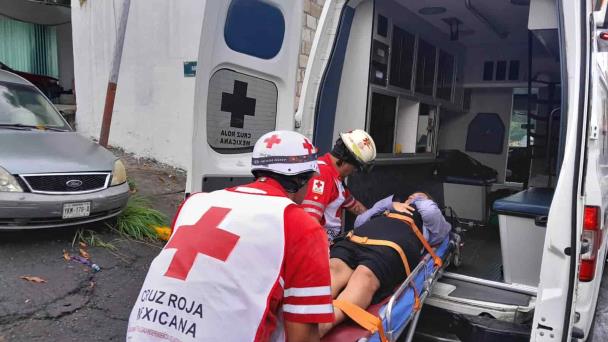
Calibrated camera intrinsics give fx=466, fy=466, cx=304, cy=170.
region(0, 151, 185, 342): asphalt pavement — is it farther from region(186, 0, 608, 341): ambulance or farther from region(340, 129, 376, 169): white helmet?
region(340, 129, 376, 169): white helmet

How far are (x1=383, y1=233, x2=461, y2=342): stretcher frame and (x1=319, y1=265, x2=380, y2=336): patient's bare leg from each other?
17 centimetres

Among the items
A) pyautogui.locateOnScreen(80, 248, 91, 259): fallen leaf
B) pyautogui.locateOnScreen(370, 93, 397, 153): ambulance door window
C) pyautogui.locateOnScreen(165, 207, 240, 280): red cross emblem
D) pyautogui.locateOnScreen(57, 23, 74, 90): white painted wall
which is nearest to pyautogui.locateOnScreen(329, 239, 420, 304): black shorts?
pyautogui.locateOnScreen(165, 207, 240, 280): red cross emblem

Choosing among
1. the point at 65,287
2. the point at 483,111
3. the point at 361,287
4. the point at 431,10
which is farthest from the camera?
the point at 483,111

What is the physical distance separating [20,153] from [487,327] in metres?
4.16

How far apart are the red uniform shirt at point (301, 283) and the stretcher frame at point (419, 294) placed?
862 millimetres

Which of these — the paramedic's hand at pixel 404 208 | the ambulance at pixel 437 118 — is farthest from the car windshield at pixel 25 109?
the paramedic's hand at pixel 404 208

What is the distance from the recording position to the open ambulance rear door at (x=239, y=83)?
2.63m

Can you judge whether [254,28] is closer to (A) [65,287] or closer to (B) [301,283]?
(B) [301,283]

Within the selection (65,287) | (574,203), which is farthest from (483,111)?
(65,287)

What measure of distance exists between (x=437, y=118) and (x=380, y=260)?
11.8ft

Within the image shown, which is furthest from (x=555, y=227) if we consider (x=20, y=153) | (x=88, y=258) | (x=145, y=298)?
(x=20, y=153)

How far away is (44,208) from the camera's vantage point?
414cm

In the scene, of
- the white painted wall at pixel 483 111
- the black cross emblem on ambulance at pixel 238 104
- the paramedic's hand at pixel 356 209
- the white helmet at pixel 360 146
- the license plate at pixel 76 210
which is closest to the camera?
the black cross emblem on ambulance at pixel 238 104

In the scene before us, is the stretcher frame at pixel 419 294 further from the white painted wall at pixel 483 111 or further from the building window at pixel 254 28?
the white painted wall at pixel 483 111
